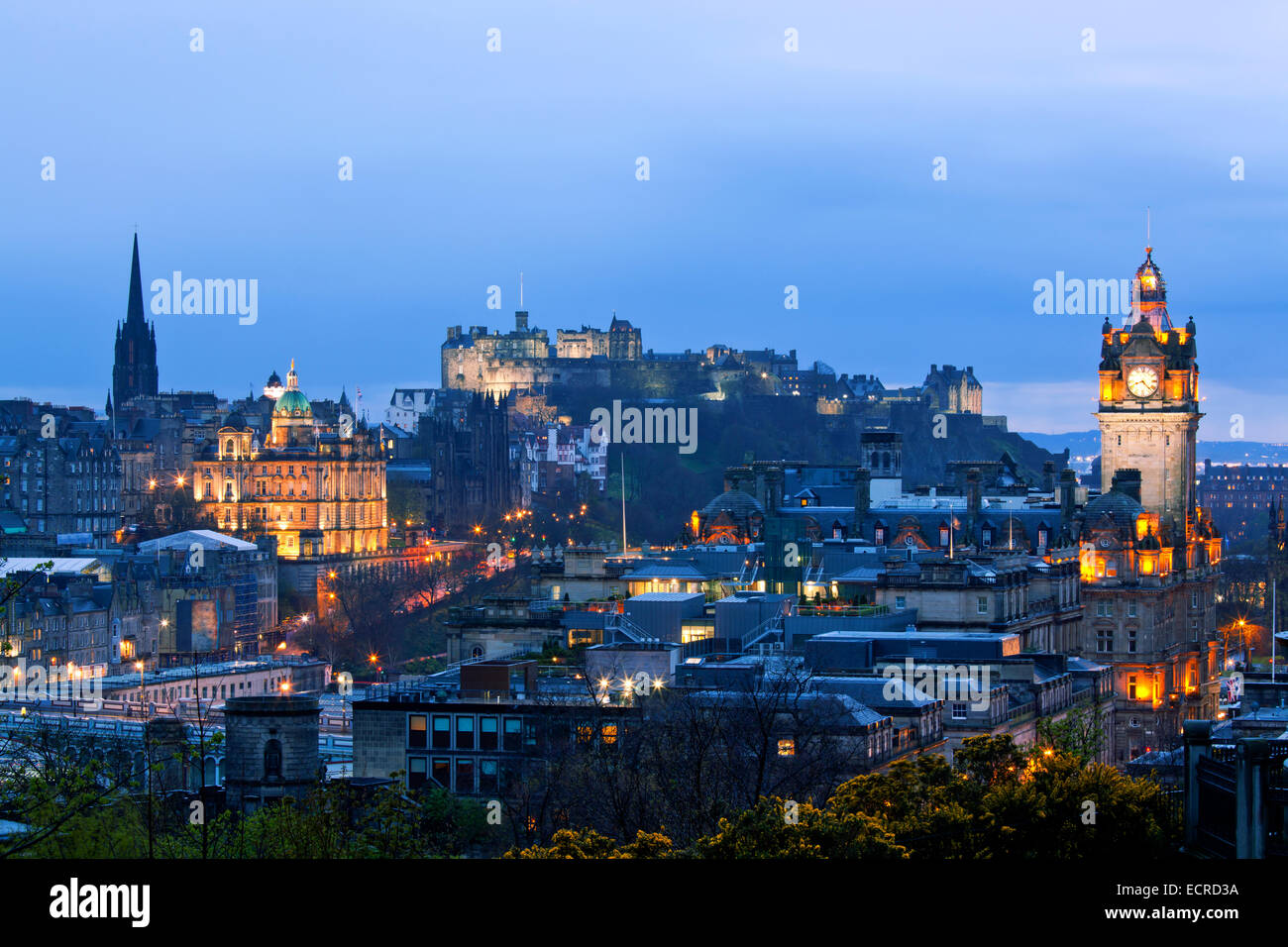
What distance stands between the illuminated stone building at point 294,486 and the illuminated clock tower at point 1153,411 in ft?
265

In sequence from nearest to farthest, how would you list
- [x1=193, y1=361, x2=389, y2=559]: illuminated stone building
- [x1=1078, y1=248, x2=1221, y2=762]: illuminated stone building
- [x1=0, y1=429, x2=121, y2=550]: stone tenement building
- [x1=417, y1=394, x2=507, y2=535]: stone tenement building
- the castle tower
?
1. the castle tower
2. [x1=1078, y1=248, x2=1221, y2=762]: illuminated stone building
3. [x1=0, y1=429, x2=121, y2=550]: stone tenement building
4. [x1=193, y1=361, x2=389, y2=559]: illuminated stone building
5. [x1=417, y1=394, x2=507, y2=535]: stone tenement building

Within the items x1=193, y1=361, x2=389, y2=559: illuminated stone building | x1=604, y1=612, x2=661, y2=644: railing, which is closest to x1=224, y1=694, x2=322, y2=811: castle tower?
x1=604, y1=612, x2=661, y2=644: railing

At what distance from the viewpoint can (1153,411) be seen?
10356 centimetres

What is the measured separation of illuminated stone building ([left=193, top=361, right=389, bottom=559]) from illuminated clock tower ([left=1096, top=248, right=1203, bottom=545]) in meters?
80.6

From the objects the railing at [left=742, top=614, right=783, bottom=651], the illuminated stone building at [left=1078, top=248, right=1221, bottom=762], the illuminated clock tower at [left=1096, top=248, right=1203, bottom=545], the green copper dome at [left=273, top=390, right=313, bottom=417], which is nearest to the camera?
the railing at [left=742, top=614, right=783, bottom=651]

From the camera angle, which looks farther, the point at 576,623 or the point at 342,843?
the point at 576,623

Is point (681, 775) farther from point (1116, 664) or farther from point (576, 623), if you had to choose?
point (1116, 664)

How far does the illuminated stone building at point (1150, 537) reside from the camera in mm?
94812

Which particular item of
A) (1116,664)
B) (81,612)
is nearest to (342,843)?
(1116,664)

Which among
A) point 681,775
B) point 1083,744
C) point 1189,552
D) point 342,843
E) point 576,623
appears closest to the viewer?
point 342,843

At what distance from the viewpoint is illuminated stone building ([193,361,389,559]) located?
174500 mm

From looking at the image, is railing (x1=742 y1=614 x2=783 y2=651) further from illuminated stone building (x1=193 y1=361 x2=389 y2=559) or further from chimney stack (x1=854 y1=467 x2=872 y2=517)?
illuminated stone building (x1=193 y1=361 x2=389 y2=559)
